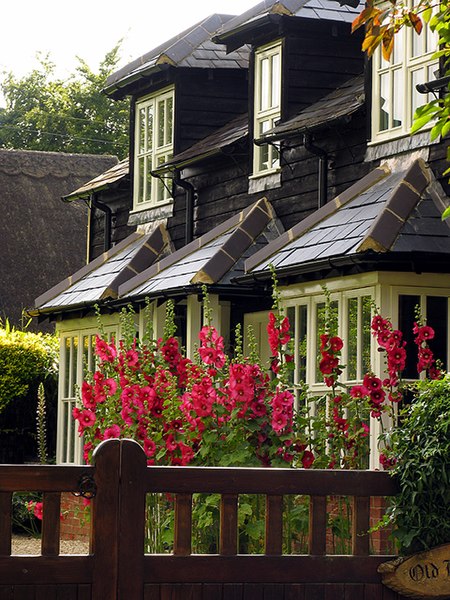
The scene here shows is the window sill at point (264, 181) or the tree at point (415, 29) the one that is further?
the window sill at point (264, 181)

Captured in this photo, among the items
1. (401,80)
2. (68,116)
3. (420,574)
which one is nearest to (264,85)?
(401,80)

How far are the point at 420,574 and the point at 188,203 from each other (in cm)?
1123

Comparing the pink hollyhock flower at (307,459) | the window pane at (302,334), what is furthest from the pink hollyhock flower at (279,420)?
the window pane at (302,334)

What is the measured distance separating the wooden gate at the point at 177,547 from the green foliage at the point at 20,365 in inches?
553

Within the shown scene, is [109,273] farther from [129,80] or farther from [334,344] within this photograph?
[334,344]

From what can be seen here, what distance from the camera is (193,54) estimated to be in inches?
706

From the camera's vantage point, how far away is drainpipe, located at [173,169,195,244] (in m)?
17.3

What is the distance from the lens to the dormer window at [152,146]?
18.4 meters

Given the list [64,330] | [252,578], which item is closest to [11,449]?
[64,330]

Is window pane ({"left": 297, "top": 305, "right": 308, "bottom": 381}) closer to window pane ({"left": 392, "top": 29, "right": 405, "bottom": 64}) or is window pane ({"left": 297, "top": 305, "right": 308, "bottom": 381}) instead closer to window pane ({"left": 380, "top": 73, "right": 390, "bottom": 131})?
window pane ({"left": 380, "top": 73, "right": 390, "bottom": 131})

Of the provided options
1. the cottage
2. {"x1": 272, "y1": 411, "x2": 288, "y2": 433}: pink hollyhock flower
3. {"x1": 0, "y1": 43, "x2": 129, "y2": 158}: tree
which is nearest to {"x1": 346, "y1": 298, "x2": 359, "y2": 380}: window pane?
the cottage

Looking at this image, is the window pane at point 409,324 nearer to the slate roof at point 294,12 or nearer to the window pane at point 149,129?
the slate roof at point 294,12

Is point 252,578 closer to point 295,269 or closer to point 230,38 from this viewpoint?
point 295,269

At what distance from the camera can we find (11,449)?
20656 millimetres
